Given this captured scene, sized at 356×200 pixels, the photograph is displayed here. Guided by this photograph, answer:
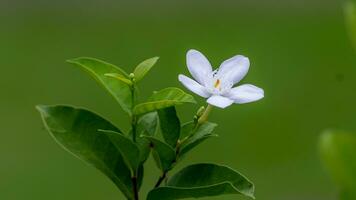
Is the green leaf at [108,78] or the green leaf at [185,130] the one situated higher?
the green leaf at [108,78]

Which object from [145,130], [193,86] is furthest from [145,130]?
[193,86]

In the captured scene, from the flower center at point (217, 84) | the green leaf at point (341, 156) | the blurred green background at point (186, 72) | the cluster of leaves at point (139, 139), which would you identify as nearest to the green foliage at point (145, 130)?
the cluster of leaves at point (139, 139)

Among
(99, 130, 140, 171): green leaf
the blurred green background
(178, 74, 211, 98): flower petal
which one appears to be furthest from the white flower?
the blurred green background

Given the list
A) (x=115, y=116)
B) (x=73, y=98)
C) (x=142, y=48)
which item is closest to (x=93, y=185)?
(x=115, y=116)

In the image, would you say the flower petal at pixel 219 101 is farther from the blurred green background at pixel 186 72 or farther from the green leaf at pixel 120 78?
the blurred green background at pixel 186 72

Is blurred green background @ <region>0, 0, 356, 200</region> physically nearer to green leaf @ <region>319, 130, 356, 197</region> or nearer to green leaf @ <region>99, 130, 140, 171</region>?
green leaf @ <region>319, 130, 356, 197</region>

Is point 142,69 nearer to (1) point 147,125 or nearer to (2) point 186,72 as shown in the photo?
(1) point 147,125
